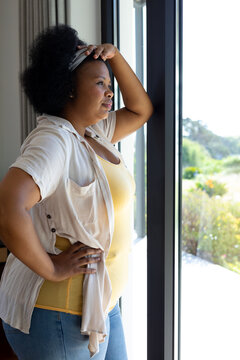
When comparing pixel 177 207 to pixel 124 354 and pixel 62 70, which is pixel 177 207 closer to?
pixel 124 354

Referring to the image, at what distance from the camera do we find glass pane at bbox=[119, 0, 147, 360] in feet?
6.06

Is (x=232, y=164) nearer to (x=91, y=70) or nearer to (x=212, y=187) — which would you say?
(x=212, y=187)

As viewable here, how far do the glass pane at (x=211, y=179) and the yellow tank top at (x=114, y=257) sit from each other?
282mm

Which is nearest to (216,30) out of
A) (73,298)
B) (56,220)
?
(56,220)

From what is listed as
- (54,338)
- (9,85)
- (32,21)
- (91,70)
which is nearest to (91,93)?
(91,70)

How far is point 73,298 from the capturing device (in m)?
1.13

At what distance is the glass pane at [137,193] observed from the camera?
1847mm

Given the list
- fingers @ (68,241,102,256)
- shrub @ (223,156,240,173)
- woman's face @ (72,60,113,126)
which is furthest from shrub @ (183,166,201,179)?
fingers @ (68,241,102,256)

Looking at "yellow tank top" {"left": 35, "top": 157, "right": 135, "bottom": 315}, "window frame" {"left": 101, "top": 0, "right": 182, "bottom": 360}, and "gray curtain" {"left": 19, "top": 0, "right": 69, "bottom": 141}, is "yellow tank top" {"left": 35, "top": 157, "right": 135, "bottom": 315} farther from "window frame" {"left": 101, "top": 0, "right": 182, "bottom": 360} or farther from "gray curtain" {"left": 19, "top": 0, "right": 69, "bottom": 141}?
"gray curtain" {"left": 19, "top": 0, "right": 69, "bottom": 141}

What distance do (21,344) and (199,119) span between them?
0.95 meters

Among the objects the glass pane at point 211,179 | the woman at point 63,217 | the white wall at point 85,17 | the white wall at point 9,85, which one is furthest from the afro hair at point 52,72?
the white wall at point 9,85

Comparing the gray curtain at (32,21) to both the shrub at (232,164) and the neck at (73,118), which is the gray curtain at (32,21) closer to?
the neck at (73,118)

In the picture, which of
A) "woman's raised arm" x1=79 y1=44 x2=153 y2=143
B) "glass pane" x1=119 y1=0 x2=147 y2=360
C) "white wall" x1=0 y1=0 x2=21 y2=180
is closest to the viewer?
"woman's raised arm" x1=79 y1=44 x2=153 y2=143

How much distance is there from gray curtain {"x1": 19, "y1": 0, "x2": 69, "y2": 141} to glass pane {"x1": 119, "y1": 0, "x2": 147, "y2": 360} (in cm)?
32
